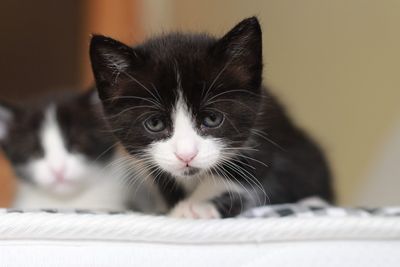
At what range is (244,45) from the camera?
1.24m

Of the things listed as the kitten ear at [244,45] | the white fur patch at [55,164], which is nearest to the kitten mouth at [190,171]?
the kitten ear at [244,45]

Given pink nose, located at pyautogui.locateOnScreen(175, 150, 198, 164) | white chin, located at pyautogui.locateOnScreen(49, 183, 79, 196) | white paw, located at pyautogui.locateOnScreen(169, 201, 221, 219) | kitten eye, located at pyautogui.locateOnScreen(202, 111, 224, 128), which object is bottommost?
white chin, located at pyautogui.locateOnScreen(49, 183, 79, 196)

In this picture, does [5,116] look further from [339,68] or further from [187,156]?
[339,68]

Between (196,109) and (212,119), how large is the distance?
0.17ft

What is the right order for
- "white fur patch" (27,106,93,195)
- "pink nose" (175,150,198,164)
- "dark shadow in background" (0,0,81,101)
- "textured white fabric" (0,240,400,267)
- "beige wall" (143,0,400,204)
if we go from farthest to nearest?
"dark shadow in background" (0,0,81,101) < "beige wall" (143,0,400,204) < "white fur patch" (27,106,93,195) < "pink nose" (175,150,198,164) < "textured white fabric" (0,240,400,267)

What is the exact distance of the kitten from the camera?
5.52 ft

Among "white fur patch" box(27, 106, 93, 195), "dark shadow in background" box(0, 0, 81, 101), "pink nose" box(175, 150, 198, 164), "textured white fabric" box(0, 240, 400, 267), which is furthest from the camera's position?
"dark shadow in background" box(0, 0, 81, 101)

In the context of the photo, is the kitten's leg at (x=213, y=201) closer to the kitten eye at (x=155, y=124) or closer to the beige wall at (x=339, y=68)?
the kitten eye at (x=155, y=124)

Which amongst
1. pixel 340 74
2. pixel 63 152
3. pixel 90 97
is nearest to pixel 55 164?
pixel 63 152

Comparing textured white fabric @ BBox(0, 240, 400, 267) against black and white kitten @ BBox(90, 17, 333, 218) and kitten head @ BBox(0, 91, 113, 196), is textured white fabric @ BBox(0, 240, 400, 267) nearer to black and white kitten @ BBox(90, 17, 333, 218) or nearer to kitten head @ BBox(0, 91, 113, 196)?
black and white kitten @ BBox(90, 17, 333, 218)

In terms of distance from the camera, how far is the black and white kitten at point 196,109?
1.21 metres

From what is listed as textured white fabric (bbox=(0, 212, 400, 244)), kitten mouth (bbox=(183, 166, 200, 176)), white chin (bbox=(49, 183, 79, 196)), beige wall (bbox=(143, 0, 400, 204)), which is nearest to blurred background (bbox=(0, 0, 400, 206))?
beige wall (bbox=(143, 0, 400, 204))

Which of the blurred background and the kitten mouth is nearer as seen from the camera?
the kitten mouth

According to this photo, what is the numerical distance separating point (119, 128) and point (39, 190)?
0.60 m
